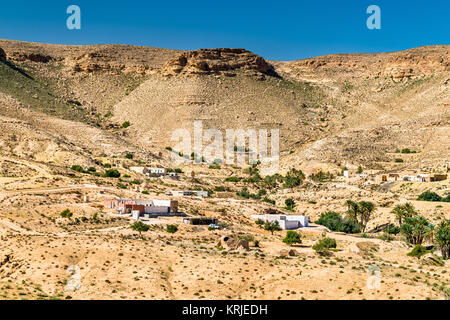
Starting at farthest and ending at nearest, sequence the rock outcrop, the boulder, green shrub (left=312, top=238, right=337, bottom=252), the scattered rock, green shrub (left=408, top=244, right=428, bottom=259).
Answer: the rock outcrop → green shrub (left=312, top=238, right=337, bottom=252) → green shrub (left=408, top=244, right=428, bottom=259) → the scattered rock → the boulder

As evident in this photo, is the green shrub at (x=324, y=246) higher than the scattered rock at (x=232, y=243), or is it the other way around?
the scattered rock at (x=232, y=243)

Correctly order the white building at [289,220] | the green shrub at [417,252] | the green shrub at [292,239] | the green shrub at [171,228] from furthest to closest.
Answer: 1. the white building at [289,220]
2. the green shrub at [171,228]
3. the green shrub at [292,239]
4. the green shrub at [417,252]

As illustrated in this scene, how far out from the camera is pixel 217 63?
12838cm

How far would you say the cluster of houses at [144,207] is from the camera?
5183cm

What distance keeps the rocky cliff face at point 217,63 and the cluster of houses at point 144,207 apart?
73053 mm

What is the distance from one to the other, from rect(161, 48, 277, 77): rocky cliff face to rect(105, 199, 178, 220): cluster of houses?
7305cm

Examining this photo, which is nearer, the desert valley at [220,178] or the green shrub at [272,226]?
the desert valley at [220,178]

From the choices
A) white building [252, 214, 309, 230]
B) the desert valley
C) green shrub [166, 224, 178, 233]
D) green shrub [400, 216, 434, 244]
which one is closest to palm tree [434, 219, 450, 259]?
the desert valley

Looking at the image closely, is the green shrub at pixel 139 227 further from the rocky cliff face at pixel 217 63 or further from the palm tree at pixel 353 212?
the rocky cliff face at pixel 217 63

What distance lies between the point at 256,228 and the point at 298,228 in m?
3.91

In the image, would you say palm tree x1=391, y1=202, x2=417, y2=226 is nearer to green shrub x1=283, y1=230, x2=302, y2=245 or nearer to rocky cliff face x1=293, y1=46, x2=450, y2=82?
green shrub x1=283, y1=230, x2=302, y2=245

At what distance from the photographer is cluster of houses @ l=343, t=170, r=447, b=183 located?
239ft

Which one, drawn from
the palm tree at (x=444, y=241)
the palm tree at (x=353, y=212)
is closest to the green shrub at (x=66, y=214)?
the palm tree at (x=444, y=241)
